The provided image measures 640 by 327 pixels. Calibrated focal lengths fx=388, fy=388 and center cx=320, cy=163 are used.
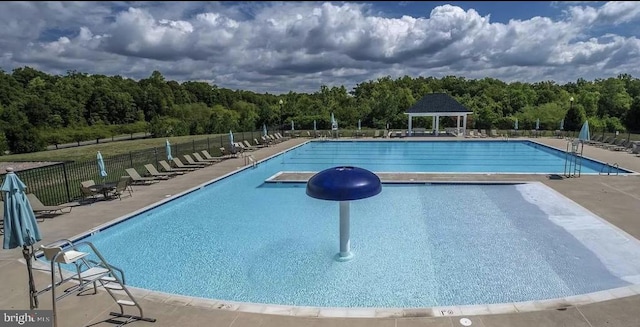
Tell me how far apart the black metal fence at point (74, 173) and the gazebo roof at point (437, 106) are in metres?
13.5

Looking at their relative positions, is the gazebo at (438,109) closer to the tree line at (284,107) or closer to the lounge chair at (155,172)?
the tree line at (284,107)

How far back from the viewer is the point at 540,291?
19.7 ft

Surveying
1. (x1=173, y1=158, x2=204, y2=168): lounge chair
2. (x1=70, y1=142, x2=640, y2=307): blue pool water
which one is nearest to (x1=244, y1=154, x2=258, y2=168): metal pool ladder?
(x1=173, y1=158, x2=204, y2=168): lounge chair

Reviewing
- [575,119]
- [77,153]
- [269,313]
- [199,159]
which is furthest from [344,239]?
[575,119]

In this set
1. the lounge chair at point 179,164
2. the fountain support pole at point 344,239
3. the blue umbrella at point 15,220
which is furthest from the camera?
the lounge chair at point 179,164

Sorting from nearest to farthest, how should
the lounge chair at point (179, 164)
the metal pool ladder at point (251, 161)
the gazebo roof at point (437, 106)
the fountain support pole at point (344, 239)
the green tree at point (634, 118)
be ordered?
the fountain support pole at point (344, 239) < the lounge chair at point (179, 164) < the metal pool ladder at point (251, 161) < the gazebo roof at point (437, 106) < the green tree at point (634, 118)

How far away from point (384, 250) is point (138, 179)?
30.7 ft

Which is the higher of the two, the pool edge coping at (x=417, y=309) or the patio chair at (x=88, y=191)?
the patio chair at (x=88, y=191)

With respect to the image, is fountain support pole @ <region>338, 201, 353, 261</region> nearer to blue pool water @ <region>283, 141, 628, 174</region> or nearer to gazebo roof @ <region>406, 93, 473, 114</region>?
blue pool water @ <region>283, 141, 628, 174</region>

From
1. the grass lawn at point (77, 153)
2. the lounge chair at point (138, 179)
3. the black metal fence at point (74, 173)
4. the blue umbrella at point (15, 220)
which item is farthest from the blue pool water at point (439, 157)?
the blue umbrella at point (15, 220)

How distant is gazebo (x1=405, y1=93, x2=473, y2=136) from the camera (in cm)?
2977

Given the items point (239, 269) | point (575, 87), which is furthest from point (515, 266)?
point (575, 87)

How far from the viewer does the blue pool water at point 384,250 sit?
247 inches

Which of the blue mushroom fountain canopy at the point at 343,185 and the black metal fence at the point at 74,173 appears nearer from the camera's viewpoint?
the blue mushroom fountain canopy at the point at 343,185
